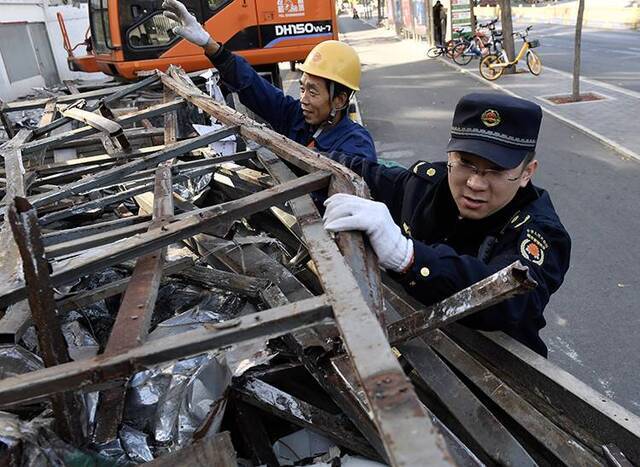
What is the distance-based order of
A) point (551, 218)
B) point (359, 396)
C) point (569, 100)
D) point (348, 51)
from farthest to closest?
1. point (569, 100)
2. point (348, 51)
3. point (551, 218)
4. point (359, 396)

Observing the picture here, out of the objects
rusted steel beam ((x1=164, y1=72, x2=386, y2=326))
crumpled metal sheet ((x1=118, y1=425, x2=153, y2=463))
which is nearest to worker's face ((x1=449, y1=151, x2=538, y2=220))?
rusted steel beam ((x1=164, y1=72, x2=386, y2=326))

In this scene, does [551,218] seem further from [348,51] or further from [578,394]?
[348,51]

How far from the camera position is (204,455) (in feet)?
4.81

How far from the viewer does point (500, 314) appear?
6.27 ft

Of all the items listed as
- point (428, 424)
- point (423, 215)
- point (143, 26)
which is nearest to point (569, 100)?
point (143, 26)

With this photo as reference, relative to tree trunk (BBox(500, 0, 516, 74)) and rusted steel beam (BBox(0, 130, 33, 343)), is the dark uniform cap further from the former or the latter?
tree trunk (BBox(500, 0, 516, 74))

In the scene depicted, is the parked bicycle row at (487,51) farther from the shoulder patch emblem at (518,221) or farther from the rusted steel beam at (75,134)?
the shoulder patch emblem at (518,221)

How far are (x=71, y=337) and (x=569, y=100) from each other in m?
12.7

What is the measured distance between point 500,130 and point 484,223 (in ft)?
1.32

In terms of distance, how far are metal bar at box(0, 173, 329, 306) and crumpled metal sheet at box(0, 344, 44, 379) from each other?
0.36 m

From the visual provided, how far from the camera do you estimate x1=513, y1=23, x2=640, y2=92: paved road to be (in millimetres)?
14938

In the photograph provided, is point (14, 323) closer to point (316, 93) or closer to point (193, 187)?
point (193, 187)

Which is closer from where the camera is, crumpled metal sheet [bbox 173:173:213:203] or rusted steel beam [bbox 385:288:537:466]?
rusted steel beam [bbox 385:288:537:466]

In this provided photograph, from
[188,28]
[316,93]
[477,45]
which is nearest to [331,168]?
[316,93]
